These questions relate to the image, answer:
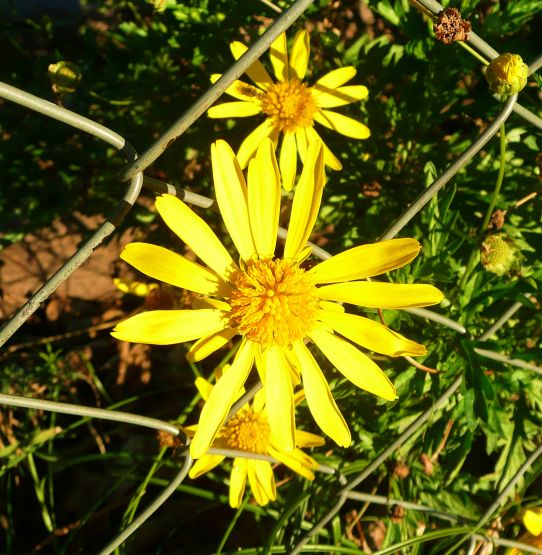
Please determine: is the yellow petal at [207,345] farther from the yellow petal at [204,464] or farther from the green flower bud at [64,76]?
the green flower bud at [64,76]

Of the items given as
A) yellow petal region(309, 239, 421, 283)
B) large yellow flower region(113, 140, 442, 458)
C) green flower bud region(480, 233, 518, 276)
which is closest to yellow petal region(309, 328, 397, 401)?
large yellow flower region(113, 140, 442, 458)

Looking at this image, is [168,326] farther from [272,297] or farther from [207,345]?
[272,297]

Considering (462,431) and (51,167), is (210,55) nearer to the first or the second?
(51,167)

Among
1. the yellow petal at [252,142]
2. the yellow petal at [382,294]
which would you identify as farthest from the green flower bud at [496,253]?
the yellow petal at [252,142]

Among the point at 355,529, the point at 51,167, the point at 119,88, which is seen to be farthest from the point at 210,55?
the point at 355,529

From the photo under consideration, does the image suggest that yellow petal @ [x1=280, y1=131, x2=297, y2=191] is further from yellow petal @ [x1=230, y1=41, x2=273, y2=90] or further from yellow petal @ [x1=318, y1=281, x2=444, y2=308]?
yellow petal @ [x1=318, y1=281, x2=444, y2=308]

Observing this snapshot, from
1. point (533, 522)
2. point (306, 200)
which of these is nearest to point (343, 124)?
point (306, 200)

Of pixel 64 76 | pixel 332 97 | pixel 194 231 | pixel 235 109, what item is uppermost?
pixel 332 97
